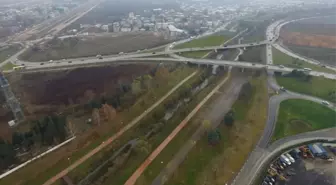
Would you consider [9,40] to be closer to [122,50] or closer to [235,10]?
[122,50]

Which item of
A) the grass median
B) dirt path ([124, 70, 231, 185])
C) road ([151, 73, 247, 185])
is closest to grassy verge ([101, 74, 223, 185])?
the grass median

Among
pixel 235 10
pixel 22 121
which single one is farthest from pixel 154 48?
pixel 235 10

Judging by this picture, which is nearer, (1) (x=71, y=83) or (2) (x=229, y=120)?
(2) (x=229, y=120)

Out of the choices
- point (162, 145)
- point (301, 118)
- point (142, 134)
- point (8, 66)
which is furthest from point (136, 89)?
point (8, 66)

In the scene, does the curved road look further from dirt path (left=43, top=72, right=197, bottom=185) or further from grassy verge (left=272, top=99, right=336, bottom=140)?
dirt path (left=43, top=72, right=197, bottom=185)

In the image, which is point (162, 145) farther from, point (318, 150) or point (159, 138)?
point (318, 150)

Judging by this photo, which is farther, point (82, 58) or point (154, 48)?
point (154, 48)
